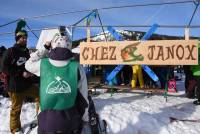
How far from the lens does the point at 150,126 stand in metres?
5.97

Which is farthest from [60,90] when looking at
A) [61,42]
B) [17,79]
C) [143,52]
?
[143,52]

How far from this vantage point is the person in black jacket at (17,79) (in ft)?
18.4

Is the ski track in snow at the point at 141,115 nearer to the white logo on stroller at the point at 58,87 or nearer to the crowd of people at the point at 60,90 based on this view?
the crowd of people at the point at 60,90

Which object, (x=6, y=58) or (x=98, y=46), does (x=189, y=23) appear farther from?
(x=6, y=58)

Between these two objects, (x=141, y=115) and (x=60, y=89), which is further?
(x=141, y=115)

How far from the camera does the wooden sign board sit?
21.4ft

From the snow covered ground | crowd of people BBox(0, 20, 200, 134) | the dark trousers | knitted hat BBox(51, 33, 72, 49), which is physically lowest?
the snow covered ground

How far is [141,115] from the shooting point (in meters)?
6.43

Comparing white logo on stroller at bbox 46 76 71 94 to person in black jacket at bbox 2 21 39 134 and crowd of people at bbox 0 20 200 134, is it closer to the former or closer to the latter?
crowd of people at bbox 0 20 200 134

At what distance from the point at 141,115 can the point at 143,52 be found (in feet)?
4.08

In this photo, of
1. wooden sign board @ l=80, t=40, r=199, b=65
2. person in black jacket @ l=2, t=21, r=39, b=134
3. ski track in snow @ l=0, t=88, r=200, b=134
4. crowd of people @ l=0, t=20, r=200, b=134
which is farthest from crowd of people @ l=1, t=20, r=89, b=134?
wooden sign board @ l=80, t=40, r=199, b=65

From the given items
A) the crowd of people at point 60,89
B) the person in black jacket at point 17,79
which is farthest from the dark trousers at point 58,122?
the person in black jacket at point 17,79

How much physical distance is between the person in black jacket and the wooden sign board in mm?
1567

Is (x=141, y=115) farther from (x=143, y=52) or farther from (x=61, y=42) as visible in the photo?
(x=61, y=42)
